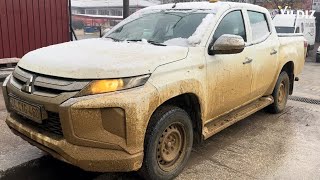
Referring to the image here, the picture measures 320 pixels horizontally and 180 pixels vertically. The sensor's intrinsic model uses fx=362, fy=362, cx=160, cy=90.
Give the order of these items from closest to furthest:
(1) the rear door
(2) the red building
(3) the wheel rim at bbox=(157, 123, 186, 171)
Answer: (3) the wheel rim at bbox=(157, 123, 186, 171), (1) the rear door, (2) the red building

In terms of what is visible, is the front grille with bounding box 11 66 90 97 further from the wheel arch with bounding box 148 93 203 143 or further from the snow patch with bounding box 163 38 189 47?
the snow patch with bounding box 163 38 189 47

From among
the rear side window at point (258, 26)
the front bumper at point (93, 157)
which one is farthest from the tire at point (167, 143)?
the rear side window at point (258, 26)

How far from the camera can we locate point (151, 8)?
4953 mm

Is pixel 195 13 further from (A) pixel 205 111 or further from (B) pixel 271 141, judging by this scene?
(B) pixel 271 141

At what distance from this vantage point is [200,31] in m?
4.02

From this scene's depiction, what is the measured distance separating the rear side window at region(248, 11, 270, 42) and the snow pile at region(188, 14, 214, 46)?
3.43 feet

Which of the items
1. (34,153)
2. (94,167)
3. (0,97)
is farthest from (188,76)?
(0,97)

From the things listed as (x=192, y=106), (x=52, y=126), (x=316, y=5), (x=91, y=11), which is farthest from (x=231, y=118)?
(x=316, y=5)

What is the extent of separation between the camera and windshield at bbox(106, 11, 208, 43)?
412 cm

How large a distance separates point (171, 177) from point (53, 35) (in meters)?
7.07

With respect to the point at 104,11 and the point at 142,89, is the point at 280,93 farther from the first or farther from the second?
the point at 104,11

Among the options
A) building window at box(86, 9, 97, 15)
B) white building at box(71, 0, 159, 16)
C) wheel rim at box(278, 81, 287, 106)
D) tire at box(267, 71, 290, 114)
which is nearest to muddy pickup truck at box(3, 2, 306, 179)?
tire at box(267, 71, 290, 114)

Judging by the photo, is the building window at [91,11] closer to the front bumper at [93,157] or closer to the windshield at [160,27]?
the windshield at [160,27]

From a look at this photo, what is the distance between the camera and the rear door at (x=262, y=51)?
4.88m
